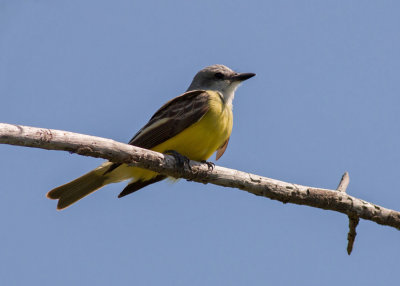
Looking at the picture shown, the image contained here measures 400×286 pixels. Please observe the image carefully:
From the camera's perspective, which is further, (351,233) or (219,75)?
(219,75)

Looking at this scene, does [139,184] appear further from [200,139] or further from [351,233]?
[351,233]

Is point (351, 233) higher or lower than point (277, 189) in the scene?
lower

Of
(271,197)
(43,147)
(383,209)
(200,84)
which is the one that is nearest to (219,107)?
(200,84)

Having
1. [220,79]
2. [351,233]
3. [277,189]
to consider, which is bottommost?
[351,233]

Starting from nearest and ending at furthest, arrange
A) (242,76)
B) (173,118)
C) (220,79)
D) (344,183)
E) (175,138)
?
1. (344,183)
2. (175,138)
3. (173,118)
4. (242,76)
5. (220,79)

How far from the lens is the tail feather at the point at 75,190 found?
705 cm

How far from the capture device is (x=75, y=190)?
7.10 meters

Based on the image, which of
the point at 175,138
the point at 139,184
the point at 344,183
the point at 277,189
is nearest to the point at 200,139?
the point at 175,138

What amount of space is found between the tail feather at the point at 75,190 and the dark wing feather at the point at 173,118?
417mm

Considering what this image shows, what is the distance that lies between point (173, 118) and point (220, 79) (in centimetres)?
141

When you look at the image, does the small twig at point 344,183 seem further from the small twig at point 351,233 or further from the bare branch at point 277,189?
the small twig at point 351,233

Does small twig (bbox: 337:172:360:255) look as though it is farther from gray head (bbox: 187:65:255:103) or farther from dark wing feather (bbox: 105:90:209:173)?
gray head (bbox: 187:65:255:103)

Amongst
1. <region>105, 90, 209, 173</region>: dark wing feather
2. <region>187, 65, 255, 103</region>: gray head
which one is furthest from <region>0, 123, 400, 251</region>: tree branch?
<region>187, 65, 255, 103</region>: gray head

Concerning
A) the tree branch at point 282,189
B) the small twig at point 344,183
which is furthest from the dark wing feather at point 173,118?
the small twig at point 344,183
